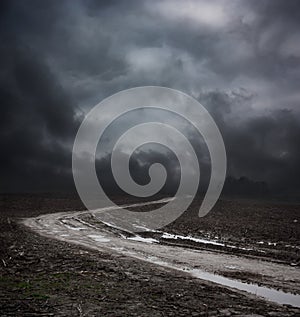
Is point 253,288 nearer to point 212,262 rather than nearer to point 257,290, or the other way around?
point 257,290

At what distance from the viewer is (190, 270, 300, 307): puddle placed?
10.1 m

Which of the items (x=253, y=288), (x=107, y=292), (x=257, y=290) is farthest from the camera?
(x=253, y=288)

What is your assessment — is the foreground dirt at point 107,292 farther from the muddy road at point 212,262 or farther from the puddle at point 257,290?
the muddy road at point 212,262

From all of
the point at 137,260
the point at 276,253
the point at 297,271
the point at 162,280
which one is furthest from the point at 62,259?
the point at 276,253

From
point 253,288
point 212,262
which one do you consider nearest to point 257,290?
point 253,288

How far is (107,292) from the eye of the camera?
991 centimetres

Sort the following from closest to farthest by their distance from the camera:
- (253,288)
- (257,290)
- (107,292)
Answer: (107,292)
(257,290)
(253,288)

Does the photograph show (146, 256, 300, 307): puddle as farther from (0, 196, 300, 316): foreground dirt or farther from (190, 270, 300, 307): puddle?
(0, 196, 300, 316): foreground dirt

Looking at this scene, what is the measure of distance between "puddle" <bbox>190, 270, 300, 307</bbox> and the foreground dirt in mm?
780

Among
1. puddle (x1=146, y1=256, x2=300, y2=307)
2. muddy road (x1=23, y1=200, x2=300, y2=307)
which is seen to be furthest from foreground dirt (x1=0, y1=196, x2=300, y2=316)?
muddy road (x1=23, y1=200, x2=300, y2=307)

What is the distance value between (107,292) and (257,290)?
4.74 metres

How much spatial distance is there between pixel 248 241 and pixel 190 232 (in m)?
5.49

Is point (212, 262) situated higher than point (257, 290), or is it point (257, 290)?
point (257, 290)

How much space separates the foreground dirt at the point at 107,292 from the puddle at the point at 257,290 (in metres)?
0.78
